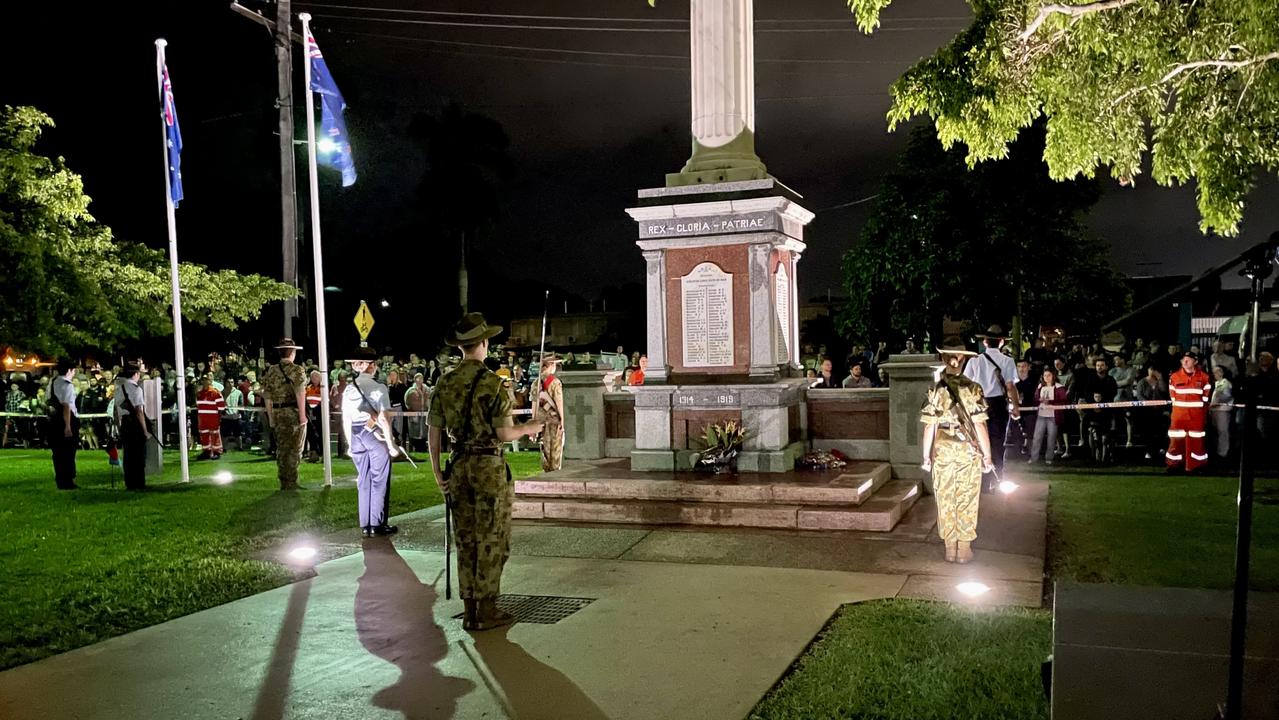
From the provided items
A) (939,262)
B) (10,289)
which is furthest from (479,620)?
(939,262)

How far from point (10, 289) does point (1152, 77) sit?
16.8 meters

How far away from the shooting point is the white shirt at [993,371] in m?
12.3

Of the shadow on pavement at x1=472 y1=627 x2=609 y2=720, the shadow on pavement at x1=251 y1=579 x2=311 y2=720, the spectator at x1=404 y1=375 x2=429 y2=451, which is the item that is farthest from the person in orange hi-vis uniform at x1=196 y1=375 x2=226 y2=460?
the shadow on pavement at x1=472 y1=627 x2=609 y2=720

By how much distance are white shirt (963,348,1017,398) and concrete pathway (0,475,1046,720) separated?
348 cm

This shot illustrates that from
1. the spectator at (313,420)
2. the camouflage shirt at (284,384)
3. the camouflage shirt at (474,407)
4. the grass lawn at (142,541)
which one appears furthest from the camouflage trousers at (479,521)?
the spectator at (313,420)

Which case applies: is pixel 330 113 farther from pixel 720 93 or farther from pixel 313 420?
pixel 313 420

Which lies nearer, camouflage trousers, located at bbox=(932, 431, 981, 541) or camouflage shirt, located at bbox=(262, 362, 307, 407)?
camouflage trousers, located at bbox=(932, 431, 981, 541)

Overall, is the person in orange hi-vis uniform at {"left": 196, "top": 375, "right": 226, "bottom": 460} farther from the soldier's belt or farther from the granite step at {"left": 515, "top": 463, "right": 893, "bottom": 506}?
the soldier's belt

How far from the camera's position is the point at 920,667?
212 inches

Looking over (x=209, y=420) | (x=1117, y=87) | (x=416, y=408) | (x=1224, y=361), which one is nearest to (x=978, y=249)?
(x=1224, y=361)

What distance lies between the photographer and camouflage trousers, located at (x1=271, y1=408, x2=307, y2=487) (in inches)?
559

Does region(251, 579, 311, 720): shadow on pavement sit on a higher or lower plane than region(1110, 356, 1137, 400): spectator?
lower

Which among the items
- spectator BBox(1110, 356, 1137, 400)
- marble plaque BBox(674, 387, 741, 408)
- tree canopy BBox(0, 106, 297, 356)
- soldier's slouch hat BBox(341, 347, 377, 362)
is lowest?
spectator BBox(1110, 356, 1137, 400)

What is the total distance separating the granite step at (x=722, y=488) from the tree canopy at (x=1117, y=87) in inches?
151
